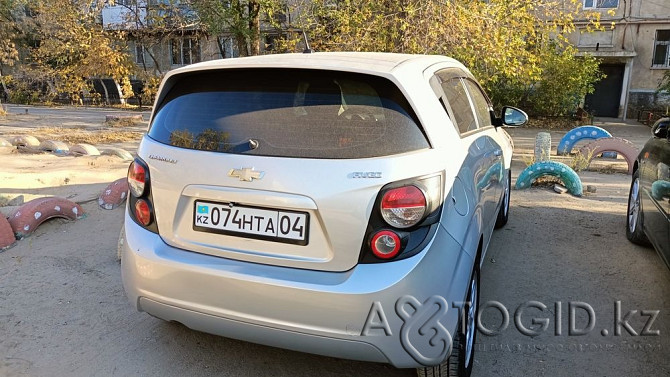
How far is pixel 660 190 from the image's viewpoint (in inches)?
142

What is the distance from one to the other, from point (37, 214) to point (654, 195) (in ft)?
18.3

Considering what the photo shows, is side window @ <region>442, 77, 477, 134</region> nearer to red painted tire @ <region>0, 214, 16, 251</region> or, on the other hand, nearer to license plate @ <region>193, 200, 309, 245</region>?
license plate @ <region>193, 200, 309, 245</region>

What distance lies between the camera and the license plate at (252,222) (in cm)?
226

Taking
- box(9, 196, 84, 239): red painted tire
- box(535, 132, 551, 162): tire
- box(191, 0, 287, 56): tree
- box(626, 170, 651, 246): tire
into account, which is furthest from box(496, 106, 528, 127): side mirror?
box(191, 0, 287, 56): tree

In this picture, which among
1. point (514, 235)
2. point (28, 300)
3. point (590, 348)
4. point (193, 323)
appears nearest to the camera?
point (193, 323)

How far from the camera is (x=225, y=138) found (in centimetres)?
248

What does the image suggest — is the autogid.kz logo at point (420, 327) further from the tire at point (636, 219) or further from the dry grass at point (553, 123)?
the dry grass at point (553, 123)

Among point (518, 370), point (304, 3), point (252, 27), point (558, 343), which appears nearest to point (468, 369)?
point (518, 370)

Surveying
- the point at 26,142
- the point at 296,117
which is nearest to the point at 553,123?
the point at 26,142

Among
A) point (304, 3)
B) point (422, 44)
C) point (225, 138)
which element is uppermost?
point (304, 3)

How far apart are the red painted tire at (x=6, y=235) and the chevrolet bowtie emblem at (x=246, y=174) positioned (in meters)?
3.46

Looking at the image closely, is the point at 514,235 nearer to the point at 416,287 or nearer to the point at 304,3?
the point at 416,287

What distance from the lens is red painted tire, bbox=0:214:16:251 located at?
459 cm

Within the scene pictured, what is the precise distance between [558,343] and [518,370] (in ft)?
1.52
